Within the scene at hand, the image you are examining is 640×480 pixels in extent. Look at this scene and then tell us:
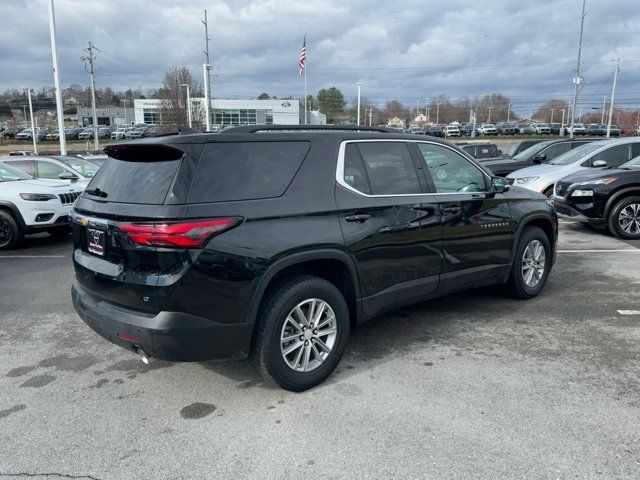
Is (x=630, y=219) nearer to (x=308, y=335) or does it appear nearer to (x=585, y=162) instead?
(x=585, y=162)

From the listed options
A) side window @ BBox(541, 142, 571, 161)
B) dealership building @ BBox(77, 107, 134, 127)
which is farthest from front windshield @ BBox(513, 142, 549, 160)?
dealership building @ BBox(77, 107, 134, 127)

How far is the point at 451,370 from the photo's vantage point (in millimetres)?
4031

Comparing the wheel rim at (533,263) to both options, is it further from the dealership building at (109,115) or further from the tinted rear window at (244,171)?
the dealership building at (109,115)

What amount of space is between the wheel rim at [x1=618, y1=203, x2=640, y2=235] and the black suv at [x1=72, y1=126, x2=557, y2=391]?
19.9 feet

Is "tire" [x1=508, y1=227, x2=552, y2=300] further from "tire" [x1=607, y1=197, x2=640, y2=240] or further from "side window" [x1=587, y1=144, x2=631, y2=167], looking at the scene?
"side window" [x1=587, y1=144, x2=631, y2=167]

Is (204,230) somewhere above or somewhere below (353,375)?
above

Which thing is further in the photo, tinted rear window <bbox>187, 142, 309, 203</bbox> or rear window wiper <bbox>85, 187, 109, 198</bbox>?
rear window wiper <bbox>85, 187, 109, 198</bbox>

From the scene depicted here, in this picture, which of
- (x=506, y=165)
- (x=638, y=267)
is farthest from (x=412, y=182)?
(x=506, y=165)

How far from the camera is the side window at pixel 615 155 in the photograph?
11.5m

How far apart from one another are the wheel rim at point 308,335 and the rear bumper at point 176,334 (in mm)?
340

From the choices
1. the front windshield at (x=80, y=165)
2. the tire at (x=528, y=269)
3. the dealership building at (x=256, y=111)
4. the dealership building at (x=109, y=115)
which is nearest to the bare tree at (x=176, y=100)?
the dealership building at (x=256, y=111)

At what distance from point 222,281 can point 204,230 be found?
337mm

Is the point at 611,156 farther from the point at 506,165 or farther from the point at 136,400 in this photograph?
the point at 136,400

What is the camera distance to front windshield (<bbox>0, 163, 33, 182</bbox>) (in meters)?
9.59
